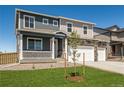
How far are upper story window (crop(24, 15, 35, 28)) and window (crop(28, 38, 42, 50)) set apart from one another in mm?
2052

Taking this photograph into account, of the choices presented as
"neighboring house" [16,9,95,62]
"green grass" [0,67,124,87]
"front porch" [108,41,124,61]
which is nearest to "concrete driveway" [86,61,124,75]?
"green grass" [0,67,124,87]

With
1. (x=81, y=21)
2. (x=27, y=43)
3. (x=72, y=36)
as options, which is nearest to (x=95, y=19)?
(x=81, y=21)

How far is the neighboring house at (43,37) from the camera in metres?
18.3

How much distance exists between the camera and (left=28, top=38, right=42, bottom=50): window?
19.8 metres

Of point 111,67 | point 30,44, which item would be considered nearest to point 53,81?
point 111,67

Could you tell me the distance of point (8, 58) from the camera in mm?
17109

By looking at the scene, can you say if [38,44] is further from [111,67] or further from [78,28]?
[111,67]

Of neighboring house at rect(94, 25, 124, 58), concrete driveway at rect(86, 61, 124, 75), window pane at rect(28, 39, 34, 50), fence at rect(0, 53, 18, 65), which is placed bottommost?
concrete driveway at rect(86, 61, 124, 75)

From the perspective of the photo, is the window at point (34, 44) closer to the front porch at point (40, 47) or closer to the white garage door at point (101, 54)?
the front porch at point (40, 47)

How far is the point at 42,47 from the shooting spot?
20781 millimetres

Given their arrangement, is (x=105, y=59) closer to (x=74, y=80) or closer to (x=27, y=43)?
(x=27, y=43)

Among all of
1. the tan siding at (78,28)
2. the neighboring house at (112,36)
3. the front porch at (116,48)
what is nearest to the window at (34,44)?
the tan siding at (78,28)

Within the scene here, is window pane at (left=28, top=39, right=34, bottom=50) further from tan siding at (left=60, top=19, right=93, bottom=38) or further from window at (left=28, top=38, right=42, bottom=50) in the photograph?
tan siding at (left=60, top=19, right=93, bottom=38)
